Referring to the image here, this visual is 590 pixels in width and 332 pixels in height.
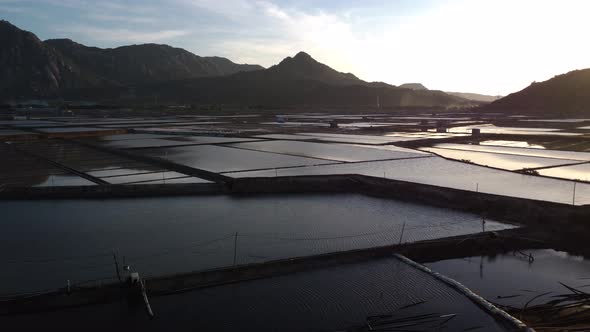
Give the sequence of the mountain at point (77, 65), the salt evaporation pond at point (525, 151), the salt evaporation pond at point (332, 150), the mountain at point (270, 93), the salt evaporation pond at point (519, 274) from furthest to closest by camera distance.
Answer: the mountain at point (77, 65) < the mountain at point (270, 93) < the salt evaporation pond at point (332, 150) < the salt evaporation pond at point (525, 151) < the salt evaporation pond at point (519, 274)

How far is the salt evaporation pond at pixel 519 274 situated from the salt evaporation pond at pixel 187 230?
2.38ft

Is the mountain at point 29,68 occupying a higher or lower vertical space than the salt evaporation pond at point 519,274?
higher

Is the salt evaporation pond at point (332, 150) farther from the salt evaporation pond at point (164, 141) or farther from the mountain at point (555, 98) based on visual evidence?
the mountain at point (555, 98)

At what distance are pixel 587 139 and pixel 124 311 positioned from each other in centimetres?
1752

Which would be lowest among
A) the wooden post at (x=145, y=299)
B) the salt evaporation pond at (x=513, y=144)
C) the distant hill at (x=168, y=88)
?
the wooden post at (x=145, y=299)

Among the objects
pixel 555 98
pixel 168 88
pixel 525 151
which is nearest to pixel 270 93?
pixel 168 88

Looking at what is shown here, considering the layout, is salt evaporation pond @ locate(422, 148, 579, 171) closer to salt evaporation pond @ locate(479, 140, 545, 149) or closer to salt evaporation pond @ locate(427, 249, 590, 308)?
salt evaporation pond @ locate(479, 140, 545, 149)

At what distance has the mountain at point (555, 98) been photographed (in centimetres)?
3966

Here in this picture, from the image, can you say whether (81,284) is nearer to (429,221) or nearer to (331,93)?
(429,221)

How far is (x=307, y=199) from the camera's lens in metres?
8.36

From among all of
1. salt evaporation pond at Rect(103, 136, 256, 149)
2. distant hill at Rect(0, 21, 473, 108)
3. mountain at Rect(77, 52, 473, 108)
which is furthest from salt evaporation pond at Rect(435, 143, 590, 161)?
distant hill at Rect(0, 21, 473, 108)

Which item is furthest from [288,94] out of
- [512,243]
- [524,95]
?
[512,243]

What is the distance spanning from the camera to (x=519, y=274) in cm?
516

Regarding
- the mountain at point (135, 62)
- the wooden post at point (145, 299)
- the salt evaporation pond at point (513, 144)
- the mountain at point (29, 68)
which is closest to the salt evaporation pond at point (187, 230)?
the wooden post at point (145, 299)
